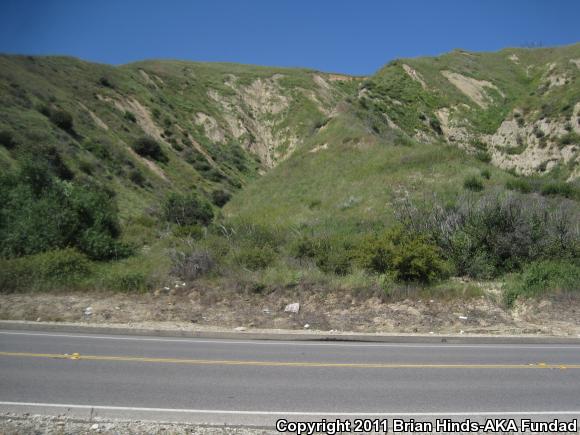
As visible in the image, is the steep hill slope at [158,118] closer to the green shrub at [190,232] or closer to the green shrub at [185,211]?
the green shrub at [185,211]

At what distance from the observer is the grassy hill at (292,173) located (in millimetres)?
14523

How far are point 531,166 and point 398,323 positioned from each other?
144ft

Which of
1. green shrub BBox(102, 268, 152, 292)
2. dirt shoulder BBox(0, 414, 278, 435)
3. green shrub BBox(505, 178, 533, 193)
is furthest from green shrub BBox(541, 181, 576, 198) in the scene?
dirt shoulder BBox(0, 414, 278, 435)

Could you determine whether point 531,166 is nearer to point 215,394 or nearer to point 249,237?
point 249,237

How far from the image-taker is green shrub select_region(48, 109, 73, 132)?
40.5 meters

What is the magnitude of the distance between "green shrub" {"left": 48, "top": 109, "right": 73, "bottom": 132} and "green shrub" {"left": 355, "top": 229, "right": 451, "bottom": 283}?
35772mm

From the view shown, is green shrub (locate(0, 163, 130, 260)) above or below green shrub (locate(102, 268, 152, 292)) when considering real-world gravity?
above

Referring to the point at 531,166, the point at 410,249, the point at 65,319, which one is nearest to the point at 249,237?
the point at 410,249

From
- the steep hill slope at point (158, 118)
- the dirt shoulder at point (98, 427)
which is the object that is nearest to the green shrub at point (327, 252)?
the dirt shoulder at point (98, 427)

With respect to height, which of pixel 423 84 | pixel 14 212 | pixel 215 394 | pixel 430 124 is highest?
pixel 423 84

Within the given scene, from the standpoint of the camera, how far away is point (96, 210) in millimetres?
19766

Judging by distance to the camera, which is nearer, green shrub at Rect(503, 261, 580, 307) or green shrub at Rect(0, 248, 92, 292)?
green shrub at Rect(503, 261, 580, 307)

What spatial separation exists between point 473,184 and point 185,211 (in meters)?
18.9

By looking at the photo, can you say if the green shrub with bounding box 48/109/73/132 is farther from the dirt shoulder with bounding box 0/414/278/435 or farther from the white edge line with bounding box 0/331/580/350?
the dirt shoulder with bounding box 0/414/278/435
